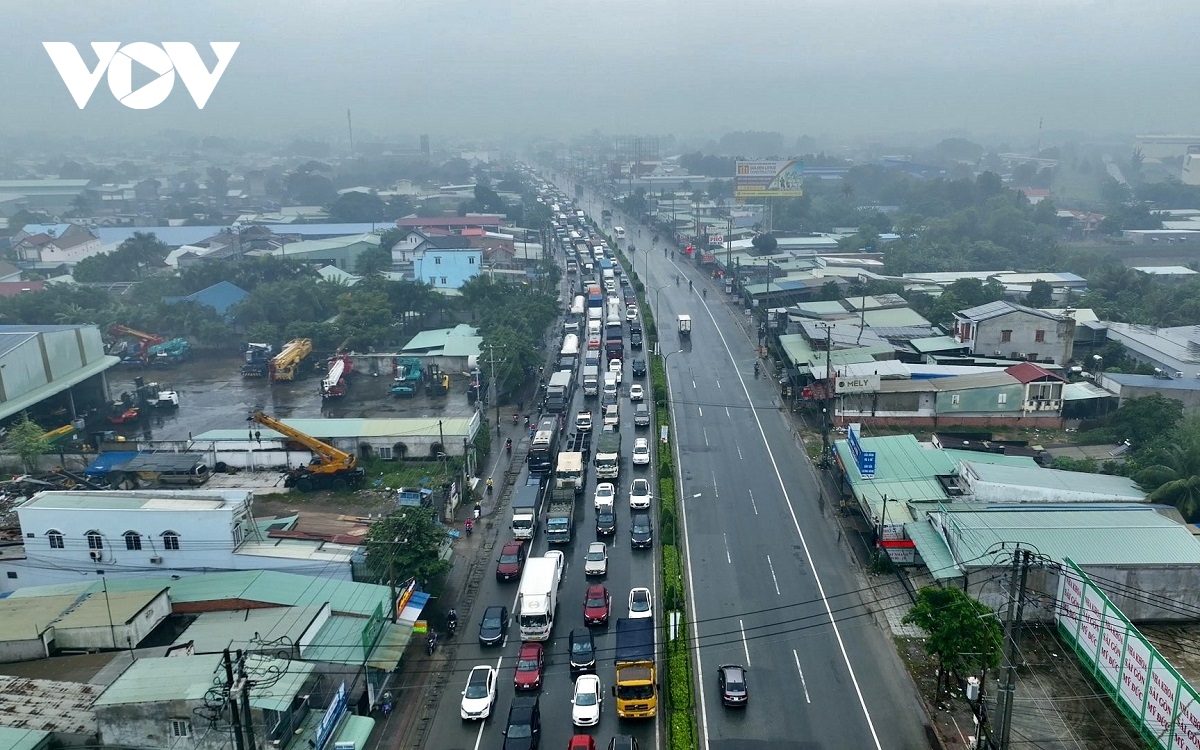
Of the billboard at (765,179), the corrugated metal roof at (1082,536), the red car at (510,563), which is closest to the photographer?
the corrugated metal roof at (1082,536)

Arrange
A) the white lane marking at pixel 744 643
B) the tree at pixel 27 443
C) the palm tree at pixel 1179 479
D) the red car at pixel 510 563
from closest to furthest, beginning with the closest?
the white lane marking at pixel 744 643, the red car at pixel 510 563, the palm tree at pixel 1179 479, the tree at pixel 27 443

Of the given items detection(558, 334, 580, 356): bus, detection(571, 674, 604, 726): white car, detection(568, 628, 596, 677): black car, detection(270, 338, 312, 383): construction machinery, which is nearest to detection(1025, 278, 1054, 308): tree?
detection(558, 334, 580, 356): bus

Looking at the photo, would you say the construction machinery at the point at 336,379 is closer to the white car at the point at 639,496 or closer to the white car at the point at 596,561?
the white car at the point at 639,496

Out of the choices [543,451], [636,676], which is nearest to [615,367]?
[543,451]

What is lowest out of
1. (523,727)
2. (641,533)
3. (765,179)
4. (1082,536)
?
(641,533)

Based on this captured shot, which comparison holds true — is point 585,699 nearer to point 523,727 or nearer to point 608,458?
point 523,727

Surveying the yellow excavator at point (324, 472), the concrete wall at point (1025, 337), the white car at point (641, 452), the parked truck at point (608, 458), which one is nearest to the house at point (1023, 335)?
the concrete wall at point (1025, 337)
